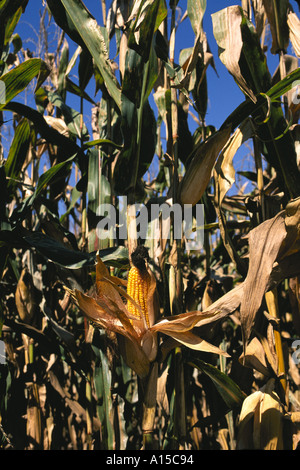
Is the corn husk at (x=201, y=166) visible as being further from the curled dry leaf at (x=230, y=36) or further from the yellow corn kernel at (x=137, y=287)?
the yellow corn kernel at (x=137, y=287)

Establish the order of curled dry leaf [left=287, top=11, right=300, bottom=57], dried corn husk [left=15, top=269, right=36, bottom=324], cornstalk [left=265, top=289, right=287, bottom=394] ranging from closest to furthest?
cornstalk [left=265, top=289, right=287, bottom=394] < curled dry leaf [left=287, top=11, right=300, bottom=57] < dried corn husk [left=15, top=269, right=36, bottom=324]

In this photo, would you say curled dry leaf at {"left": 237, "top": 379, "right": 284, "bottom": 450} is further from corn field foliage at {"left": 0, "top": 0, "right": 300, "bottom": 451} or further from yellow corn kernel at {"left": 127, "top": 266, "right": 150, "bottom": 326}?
yellow corn kernel at {"left": 127, "top": 266, "right": 150, "bottom": 326}

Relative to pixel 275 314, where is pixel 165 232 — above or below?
above

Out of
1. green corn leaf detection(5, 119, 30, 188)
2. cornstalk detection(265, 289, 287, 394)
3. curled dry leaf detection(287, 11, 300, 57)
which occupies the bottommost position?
Result: cornstalk detection(265, 289, 287, 394)

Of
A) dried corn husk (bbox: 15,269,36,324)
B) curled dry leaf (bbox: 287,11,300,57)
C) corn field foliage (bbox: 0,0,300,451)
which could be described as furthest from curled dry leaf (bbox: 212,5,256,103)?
dried corn husk (bbox: 15,269,36,324)

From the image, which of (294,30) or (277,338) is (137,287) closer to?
(277,338)

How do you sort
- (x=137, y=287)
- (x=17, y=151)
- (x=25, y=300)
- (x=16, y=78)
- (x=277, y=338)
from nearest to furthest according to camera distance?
(x=137, y=287), (x=277, y=338), (x=16, y=78), (x=17, y=151), (x=25, y=300)

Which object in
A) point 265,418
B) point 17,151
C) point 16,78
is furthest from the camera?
point 17,151

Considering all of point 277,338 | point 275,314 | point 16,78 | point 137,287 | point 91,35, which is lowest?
point 277,338

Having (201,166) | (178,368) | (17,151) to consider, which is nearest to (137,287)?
(178,368)

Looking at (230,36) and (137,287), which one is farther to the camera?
(230,36)

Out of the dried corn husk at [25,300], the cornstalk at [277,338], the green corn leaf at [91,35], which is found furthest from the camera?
the dried corn husk at [25,300]

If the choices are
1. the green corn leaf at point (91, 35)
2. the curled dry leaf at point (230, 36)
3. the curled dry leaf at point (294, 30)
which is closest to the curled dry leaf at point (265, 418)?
the curled dry leaf at point (230, 36)
